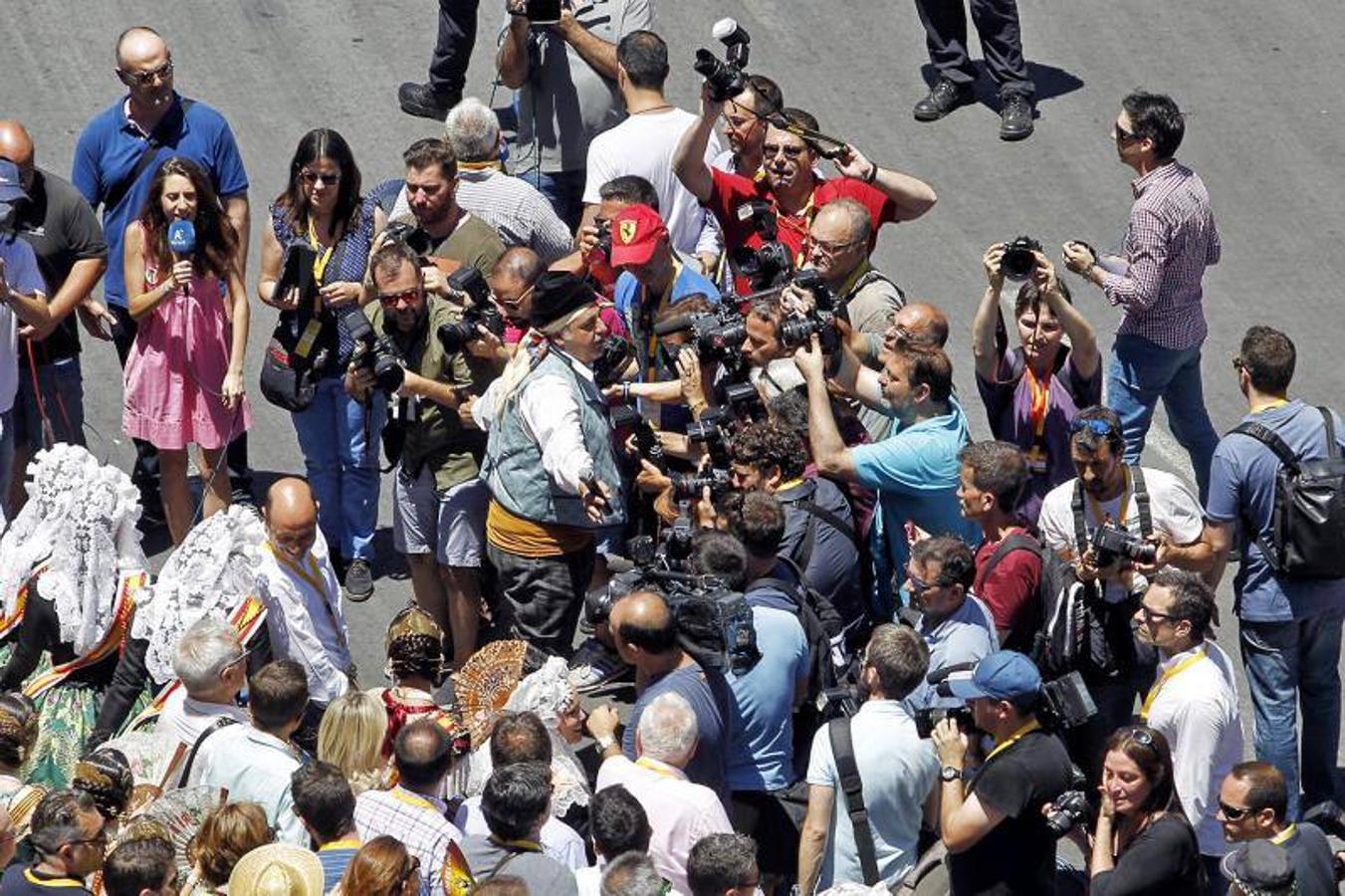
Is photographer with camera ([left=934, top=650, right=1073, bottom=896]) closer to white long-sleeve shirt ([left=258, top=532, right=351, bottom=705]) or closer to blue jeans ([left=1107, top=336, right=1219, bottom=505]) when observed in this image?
white long-sleeve shirt ([left=258, top=532, right=351, bottom=705])

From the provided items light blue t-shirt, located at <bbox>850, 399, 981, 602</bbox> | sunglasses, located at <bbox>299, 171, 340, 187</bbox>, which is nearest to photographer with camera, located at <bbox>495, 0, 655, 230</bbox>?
sunglasses, located at <bbox>299, 171, 340, 187</bbox>

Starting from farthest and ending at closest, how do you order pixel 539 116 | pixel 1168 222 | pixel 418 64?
pixel 418 64
pixel 539 116
pixel 1168 222

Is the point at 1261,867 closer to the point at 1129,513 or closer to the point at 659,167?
the point at 1129,513

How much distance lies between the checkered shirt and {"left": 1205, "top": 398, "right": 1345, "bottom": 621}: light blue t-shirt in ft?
10.5

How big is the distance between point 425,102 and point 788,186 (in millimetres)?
3752

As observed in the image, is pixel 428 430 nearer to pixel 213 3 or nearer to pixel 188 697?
pixel 188 697

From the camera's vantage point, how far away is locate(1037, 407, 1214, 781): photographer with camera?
27.3ft

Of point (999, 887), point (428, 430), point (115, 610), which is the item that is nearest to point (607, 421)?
point (428, 430)

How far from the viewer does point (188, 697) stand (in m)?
7.97

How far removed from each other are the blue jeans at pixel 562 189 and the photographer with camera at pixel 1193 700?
4.99 meters

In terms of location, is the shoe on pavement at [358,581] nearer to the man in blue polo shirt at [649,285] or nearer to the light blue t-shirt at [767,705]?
the man in blue polo shirt at [649,285]

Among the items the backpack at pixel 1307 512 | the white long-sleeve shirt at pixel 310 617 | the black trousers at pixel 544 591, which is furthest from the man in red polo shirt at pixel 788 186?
the white long-sleeve shirt at pixel 310 617

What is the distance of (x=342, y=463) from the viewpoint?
10.6 m

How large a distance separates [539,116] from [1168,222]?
140 inches
